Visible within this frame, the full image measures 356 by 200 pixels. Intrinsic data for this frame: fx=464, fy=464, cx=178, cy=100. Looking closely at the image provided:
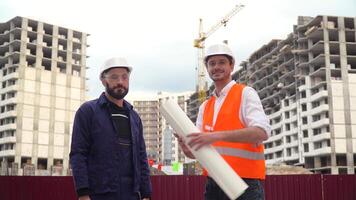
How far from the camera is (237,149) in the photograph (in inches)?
133

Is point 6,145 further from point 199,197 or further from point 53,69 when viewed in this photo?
point 199,197

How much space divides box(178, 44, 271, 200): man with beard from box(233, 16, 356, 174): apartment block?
71636 millimetres

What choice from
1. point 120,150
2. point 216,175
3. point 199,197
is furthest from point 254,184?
point 199,197

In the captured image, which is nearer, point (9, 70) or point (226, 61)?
point (226, 61)

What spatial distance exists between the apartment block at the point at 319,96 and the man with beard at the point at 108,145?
71.0 m

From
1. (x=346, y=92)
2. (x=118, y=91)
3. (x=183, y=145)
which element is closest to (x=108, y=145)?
(x=118, y=91)

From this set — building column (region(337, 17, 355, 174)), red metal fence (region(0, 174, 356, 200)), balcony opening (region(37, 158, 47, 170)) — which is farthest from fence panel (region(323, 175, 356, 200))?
balcony opening (region(37, 158, 47, 170))

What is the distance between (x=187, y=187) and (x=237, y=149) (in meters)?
11.2

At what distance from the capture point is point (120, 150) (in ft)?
14.6

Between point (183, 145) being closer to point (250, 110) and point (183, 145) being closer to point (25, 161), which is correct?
point (250, 110)

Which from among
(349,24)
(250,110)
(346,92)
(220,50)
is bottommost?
(250,110)

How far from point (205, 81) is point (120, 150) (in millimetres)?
123079

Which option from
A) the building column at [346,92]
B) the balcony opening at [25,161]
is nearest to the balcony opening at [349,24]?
the building column at [346,92]

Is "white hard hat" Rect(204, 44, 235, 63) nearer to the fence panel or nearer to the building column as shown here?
the fence panel
